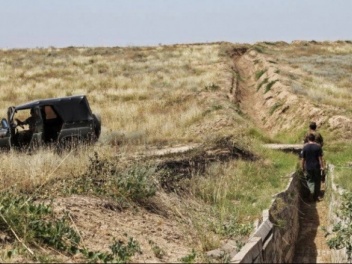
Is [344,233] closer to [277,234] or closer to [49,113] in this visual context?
[277,234]

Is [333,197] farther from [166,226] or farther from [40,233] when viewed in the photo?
[40,233]

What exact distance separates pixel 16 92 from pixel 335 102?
57.5 ft

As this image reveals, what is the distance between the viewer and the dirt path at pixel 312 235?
33.7ft

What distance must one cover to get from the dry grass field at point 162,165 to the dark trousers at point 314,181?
839mm

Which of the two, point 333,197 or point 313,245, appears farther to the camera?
point 333,197

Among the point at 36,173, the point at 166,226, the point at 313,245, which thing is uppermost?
the point at 36,173

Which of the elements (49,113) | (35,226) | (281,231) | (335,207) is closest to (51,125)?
(49,113)

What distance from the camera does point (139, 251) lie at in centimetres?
643

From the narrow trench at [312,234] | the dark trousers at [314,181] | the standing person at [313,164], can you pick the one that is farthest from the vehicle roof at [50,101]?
the narrow trench at [312,234]

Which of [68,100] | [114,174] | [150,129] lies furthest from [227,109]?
[114,174]

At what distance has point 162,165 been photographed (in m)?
12.5

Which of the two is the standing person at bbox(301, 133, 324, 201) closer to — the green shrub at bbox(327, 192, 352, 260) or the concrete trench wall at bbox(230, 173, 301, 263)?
the concrete trench wall at bbox(230, 173, 301, 263)

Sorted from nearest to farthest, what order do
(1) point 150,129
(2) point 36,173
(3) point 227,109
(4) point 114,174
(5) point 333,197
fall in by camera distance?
1. (2) point 36,173
2. (4) point 114,174
3. (5) point 333,197
4. (1) point 150,129
5. (3) point 227,109

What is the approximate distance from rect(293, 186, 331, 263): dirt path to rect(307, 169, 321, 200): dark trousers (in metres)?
0.36
